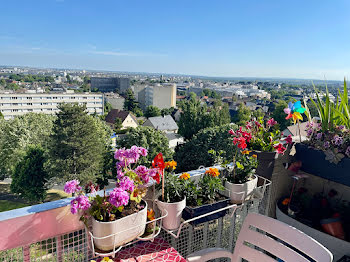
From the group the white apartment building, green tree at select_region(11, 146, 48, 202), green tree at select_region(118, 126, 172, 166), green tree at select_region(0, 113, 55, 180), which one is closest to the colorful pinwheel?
green tree at select_region(118, 126, 172, 166)

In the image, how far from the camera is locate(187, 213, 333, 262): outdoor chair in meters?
1.26

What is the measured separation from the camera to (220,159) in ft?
6.82

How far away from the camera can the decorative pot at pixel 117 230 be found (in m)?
1.15

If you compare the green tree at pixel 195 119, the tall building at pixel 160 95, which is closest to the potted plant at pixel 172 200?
the green tree at pixel 195 119

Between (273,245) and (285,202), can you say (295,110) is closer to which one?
(285,202)

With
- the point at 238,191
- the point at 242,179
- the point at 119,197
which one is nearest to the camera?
the point at 119,197

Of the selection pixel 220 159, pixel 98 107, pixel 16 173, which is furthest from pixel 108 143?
pixel 98 107

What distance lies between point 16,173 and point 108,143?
5302mm

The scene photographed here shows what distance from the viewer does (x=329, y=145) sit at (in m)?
1.95

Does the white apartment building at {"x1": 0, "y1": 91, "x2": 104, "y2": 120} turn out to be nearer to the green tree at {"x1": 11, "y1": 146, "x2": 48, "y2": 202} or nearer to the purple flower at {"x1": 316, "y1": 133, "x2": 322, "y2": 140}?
the green tree at {"x1": 11, "y1": 146, "x2": 48, "y2": 202}

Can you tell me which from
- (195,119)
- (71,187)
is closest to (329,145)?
(71,187)

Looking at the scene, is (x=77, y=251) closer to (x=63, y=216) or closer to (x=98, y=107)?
(x=63, y=216)

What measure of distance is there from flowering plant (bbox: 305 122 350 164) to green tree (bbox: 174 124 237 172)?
11446 mm

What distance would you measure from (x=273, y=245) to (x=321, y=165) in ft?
3.11
